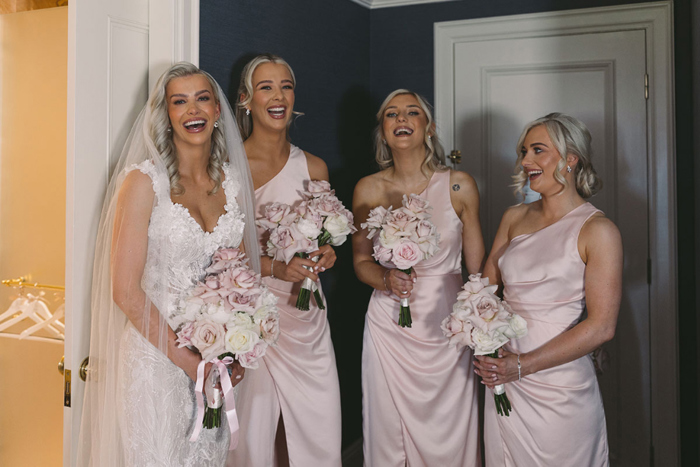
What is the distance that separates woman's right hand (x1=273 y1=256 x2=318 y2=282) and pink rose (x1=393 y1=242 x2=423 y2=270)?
36 centimetres

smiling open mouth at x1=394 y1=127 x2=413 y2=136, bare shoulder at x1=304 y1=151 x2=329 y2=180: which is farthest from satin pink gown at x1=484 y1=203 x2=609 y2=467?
bare shoulder at x1=304 y1=151 x2=329 y2=180

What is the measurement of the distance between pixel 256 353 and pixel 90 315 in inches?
25.7

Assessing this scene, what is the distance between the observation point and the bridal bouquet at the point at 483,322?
90.7 inches

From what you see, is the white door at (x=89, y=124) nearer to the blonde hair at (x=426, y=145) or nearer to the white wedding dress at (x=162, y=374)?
the white wedding dress at (x=162, y=374)

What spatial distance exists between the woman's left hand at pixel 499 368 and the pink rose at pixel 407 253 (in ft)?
1.60

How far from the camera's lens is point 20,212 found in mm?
3273

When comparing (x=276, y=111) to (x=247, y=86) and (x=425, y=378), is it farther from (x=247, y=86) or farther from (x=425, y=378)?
(x=425, y=378)

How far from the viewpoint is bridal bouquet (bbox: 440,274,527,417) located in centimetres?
230

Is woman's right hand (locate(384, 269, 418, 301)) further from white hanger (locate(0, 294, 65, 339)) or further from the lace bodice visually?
white hanger (locate(0, 294, 65, 339))

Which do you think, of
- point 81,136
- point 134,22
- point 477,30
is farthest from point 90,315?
point 477,30

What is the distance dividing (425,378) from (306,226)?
0.97 metres

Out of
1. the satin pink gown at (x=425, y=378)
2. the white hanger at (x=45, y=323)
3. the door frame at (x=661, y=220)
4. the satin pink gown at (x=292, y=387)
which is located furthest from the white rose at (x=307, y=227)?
the door frame at (x=661, y=220)

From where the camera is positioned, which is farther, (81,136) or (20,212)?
(20,212)

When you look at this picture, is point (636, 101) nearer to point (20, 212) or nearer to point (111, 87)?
point (111, 87)
